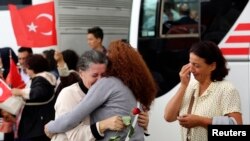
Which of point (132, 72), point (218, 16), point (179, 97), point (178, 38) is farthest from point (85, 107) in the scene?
point (178, 38)

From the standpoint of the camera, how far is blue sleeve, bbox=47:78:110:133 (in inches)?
171

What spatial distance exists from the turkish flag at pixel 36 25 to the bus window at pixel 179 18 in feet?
4.47

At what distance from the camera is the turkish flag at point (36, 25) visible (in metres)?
7.84

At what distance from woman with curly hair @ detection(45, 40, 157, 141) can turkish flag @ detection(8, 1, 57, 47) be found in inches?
132

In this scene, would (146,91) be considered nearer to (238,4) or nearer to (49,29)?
(238,4)

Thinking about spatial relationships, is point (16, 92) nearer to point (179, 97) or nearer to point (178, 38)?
point (178, 38)

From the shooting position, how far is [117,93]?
4438mm

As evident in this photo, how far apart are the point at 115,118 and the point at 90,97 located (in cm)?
22

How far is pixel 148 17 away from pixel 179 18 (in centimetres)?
55

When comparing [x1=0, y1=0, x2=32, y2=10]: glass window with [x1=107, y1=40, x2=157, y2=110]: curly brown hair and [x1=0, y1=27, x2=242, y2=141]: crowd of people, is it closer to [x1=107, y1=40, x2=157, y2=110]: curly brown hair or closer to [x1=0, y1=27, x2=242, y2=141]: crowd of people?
[x1=0, y1=27, x2=242, y2=141]: crowd of people

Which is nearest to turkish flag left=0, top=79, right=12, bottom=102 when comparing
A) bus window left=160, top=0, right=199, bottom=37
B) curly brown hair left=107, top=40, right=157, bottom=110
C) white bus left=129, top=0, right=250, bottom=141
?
white bus left=129, top=0, right=250, bottom=141

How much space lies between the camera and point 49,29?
25.9 ft

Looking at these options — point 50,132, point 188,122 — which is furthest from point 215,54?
point 50,132

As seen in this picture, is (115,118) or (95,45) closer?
(115,118)
